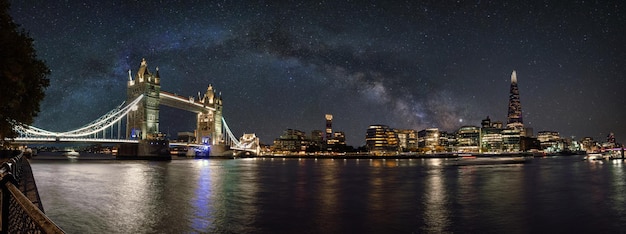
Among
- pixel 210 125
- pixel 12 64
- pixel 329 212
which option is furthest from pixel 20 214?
pixel 210 125

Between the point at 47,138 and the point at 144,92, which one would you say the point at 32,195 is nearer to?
the point at 47,138

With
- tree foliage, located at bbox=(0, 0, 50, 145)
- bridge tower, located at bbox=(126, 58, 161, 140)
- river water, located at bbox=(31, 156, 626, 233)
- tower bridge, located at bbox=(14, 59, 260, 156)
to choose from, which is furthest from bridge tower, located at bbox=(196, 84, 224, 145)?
tree foliage, located at bbox=(0, 0, 50, 145)

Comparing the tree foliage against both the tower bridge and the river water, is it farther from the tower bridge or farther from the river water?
the tower bridge

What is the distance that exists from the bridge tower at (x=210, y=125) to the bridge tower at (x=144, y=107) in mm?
38312

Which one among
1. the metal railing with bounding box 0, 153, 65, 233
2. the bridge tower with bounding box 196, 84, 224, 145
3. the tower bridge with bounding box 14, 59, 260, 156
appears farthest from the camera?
the bridge tower with bounding box 196, 84, 224, 145

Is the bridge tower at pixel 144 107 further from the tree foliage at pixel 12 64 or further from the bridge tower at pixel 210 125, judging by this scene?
the tree foliage at pixel 12 64

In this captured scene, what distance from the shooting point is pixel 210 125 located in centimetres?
16988

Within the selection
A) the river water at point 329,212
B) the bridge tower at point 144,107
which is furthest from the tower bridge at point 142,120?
the river water at point 329,212

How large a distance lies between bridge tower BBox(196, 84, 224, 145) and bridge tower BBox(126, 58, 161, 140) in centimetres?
3831

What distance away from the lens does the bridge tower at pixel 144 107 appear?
4816 inches

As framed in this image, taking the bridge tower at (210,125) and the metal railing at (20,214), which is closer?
the metal railing at (20,214)

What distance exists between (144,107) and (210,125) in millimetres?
45971

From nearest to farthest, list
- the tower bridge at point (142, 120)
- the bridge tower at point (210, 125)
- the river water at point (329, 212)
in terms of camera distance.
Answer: the river water at point (329, 212) → the tower bridge at point (142, 120) → the bridge tower at point (210, 125)

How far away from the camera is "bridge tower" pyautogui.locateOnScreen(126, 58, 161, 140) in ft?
401
